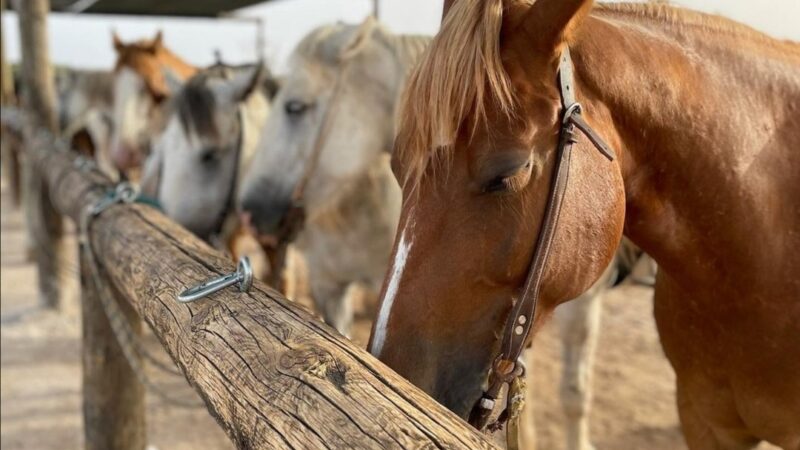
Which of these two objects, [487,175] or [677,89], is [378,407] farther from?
[677,89]

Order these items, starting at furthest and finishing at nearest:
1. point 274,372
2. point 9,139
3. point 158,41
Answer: point 9,139, point 158,41, point 274,372

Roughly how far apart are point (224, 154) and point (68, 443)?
1.48m

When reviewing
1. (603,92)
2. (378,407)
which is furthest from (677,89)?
(378,407)

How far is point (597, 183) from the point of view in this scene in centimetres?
106

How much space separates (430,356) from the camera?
1039mm

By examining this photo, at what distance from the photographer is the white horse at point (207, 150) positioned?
9.75 ft

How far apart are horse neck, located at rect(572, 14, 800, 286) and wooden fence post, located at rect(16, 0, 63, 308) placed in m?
4.26

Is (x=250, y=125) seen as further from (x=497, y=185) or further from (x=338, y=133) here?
(x=497, y=185)

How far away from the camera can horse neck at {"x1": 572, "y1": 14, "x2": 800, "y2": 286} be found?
1.13m

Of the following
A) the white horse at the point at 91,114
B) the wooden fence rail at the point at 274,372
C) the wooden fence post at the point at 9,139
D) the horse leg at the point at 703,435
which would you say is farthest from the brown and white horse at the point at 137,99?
the horse leg at the point at 703,435

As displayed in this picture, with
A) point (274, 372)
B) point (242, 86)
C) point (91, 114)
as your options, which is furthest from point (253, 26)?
point (274, 372)

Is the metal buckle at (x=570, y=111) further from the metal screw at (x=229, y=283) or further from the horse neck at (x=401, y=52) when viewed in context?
the horse neck at (x=401, y=52)

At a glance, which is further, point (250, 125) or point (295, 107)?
point (250, 125)

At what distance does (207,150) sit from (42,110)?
93.9 inches
